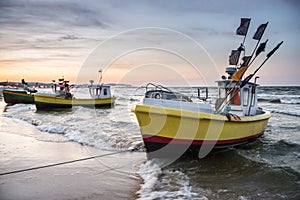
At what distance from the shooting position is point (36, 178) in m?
5.54

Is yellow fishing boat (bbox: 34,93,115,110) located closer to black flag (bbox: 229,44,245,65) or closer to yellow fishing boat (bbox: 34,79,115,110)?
yellow fishing boat (bbox: 34,79,115,110)

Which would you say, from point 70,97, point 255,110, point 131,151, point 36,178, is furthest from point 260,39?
point 70,97

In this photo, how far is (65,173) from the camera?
5.94 metres

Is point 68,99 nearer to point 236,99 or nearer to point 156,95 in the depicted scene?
point 156,95

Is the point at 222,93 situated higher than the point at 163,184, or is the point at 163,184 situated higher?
the point at 222,93

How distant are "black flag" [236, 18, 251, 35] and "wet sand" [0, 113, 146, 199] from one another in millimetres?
5673

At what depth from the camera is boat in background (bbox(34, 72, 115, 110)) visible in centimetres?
2044

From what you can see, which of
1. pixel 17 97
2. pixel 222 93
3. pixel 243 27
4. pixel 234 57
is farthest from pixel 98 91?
pixel 243 27

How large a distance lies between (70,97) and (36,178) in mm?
16826

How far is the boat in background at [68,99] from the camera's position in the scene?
20438 millimetres

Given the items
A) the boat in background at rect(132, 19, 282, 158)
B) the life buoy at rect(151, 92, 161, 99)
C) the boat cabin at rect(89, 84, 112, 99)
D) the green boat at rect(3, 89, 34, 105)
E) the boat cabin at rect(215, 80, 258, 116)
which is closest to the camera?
the boat in background at rect(132, 19, 282, 158)

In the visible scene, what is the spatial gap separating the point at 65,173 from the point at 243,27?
7.68 m

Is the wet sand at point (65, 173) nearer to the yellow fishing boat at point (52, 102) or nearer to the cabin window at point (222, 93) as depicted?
the cabin window at point (222, 93)

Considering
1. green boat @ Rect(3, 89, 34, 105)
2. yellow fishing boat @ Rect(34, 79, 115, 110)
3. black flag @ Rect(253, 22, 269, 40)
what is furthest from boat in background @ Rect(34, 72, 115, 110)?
black flag @ Rect(253, 22, 269, 40)
